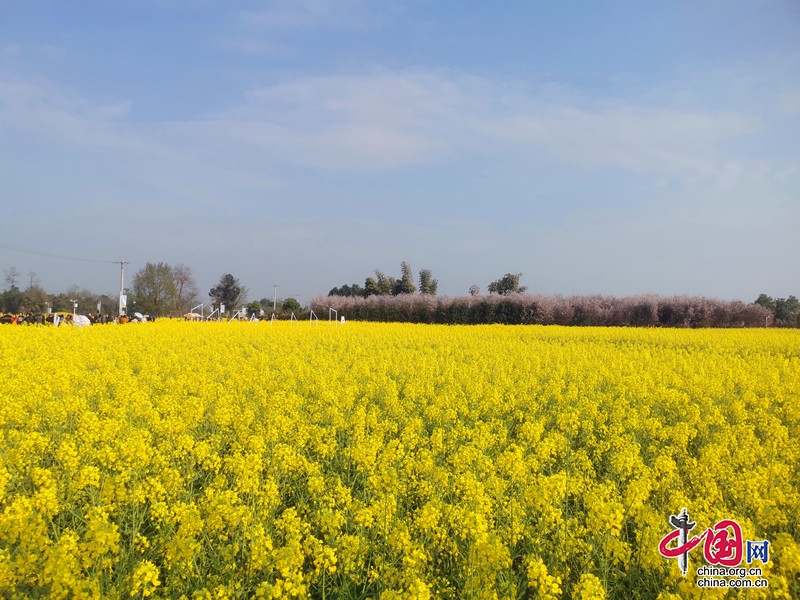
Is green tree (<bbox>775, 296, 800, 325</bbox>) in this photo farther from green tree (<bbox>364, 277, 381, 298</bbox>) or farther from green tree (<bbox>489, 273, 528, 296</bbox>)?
green tree (<bbox>364, 277, 381, 298</bbox>)

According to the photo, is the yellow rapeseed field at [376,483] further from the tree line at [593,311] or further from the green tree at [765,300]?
the green tree at [765,300]

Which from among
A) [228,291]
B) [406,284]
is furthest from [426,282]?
[228,291]

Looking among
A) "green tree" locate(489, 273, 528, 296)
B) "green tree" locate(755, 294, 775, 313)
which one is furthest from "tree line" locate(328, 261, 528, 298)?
"green tree" locate(755, 294, 775, 313)

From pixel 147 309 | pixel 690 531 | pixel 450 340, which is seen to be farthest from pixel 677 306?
pixel 147 309

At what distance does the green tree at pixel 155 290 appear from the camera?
195 ft

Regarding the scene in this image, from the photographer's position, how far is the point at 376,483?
4.28 m

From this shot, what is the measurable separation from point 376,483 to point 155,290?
203 feet

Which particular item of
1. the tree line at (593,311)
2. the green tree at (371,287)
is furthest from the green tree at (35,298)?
the tree line at (593,311)

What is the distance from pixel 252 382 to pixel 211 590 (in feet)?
18.8

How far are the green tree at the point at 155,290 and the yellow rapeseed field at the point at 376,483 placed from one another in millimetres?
52878

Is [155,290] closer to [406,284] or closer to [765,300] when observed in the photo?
[406,284]

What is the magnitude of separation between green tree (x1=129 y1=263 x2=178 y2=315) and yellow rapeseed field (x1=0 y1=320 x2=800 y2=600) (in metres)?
52.9

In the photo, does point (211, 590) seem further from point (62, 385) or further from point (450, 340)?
point (450, 340)

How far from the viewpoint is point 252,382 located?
347 inches
